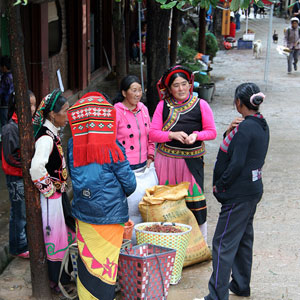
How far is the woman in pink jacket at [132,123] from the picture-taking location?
5.62 m

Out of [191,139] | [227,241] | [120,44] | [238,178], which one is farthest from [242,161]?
[120,44]

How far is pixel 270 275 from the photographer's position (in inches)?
213

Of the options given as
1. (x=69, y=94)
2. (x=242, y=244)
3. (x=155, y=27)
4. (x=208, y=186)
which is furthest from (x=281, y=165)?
(x=69, y=94)

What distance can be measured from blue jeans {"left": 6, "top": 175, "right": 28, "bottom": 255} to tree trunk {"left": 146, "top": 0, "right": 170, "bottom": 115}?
251 inches

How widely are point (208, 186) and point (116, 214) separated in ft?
13.2

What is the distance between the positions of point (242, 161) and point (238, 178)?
175 millimetres

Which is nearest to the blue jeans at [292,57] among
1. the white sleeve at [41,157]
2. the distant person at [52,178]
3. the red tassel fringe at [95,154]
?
the distant person at [52,178]

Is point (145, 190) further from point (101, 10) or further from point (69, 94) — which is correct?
point (101, 10)

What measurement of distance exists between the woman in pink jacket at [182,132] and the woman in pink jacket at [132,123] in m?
0.17

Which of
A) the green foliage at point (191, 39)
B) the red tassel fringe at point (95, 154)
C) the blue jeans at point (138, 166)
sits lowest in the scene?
the green foliage at point (191, 39)

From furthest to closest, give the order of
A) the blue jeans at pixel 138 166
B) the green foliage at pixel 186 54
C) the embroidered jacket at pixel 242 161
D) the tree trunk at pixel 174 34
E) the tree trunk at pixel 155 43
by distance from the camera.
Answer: the tree trunk at pixel 174 34, the green foliage at pixel 186 54, the tree trunk at pixel 155 43, the blue jeans at pixel 138 166, the embroidered jacket at pixel 242 161

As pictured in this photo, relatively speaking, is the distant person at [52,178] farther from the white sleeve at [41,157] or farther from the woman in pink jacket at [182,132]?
the woman in pink jacket at [182,132]

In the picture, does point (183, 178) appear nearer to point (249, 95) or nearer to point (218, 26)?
point (249, 95)

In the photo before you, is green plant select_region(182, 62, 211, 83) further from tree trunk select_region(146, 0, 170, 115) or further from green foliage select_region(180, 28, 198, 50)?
green foliage select_region(180, 28, 198, 50)
